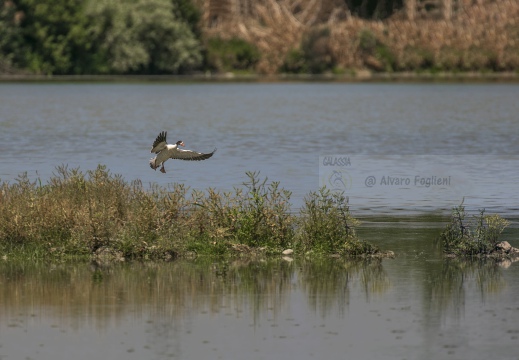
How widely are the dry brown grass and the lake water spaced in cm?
6164

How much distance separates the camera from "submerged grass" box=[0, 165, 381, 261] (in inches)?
746

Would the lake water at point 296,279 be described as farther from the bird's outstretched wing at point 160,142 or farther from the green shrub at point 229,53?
the green shrub at point 229,53

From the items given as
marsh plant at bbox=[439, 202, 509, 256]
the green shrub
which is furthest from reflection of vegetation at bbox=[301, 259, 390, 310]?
the green shrub

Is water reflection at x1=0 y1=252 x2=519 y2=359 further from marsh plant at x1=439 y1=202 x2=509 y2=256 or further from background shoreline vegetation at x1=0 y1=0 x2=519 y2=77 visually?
background shoreline vegetation at x1=0 y1=0 x2=519 y2=77

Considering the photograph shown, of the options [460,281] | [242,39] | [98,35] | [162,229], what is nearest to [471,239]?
[460,281]

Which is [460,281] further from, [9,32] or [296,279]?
[9,32]

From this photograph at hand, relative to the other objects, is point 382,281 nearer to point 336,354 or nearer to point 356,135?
point 336,354

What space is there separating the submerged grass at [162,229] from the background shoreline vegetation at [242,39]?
83.5m

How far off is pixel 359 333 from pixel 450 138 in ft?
108

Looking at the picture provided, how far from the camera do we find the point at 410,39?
370ft

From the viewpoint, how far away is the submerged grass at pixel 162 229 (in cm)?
1894

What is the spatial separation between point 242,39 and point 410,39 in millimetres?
13743

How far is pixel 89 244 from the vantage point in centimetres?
1898

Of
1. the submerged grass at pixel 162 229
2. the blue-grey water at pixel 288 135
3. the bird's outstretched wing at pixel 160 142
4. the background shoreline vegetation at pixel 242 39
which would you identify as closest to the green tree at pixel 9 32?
the background shoreline vegetation at pixel 242 39
